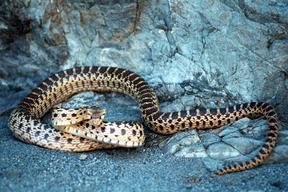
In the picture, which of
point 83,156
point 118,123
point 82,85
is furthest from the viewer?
point 82,85

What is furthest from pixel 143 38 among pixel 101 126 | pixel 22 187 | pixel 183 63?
pixel 22 187

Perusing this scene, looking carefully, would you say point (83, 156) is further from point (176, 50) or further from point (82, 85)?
point (176, 50)

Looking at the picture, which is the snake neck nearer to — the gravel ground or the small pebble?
the gravel ground

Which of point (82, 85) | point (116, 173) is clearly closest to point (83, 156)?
point (116, 173)

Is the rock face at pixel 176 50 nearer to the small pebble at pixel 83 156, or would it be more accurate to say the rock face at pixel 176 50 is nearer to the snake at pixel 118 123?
the snake at pixel 118 123

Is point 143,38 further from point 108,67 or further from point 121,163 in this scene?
point 121,163

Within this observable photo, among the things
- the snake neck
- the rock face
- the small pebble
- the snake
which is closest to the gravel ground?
the small pebble

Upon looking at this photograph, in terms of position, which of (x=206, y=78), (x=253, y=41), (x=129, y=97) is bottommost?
(x=129, y=97)
